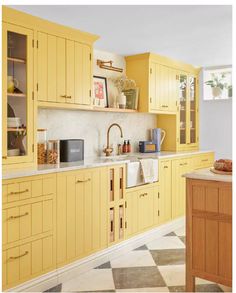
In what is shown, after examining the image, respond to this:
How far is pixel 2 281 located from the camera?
2.57m

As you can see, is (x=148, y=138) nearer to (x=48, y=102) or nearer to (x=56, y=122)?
(x=56, y=122)

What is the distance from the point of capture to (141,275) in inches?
123

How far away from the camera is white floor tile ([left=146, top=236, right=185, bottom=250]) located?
153 inches

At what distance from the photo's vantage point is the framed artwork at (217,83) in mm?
5766

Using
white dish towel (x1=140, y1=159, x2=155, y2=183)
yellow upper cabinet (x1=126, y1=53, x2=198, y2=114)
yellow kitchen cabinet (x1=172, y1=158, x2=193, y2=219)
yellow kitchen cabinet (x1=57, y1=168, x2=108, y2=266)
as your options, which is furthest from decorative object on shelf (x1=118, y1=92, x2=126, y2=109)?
yellow kitchen cabinet (x1=57, y1=168, x2=108, y2=266)

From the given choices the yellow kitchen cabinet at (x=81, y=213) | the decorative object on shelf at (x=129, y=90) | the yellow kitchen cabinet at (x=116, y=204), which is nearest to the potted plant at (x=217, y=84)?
the decorative object on shelf at (x=129, y=90)

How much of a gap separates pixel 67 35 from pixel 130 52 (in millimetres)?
1309

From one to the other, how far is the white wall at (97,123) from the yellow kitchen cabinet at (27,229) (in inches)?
40.2

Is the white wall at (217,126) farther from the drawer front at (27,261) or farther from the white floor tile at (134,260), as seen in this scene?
the drawer front at (27,261)


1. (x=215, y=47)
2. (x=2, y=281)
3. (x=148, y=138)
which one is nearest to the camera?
(x=2, y=281)

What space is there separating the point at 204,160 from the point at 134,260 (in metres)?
2.20

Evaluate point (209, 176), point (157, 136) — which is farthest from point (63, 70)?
point (157, 136)

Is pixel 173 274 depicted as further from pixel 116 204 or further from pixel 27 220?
pixel 27 220

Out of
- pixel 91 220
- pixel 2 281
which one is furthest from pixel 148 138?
pixel 2 281
